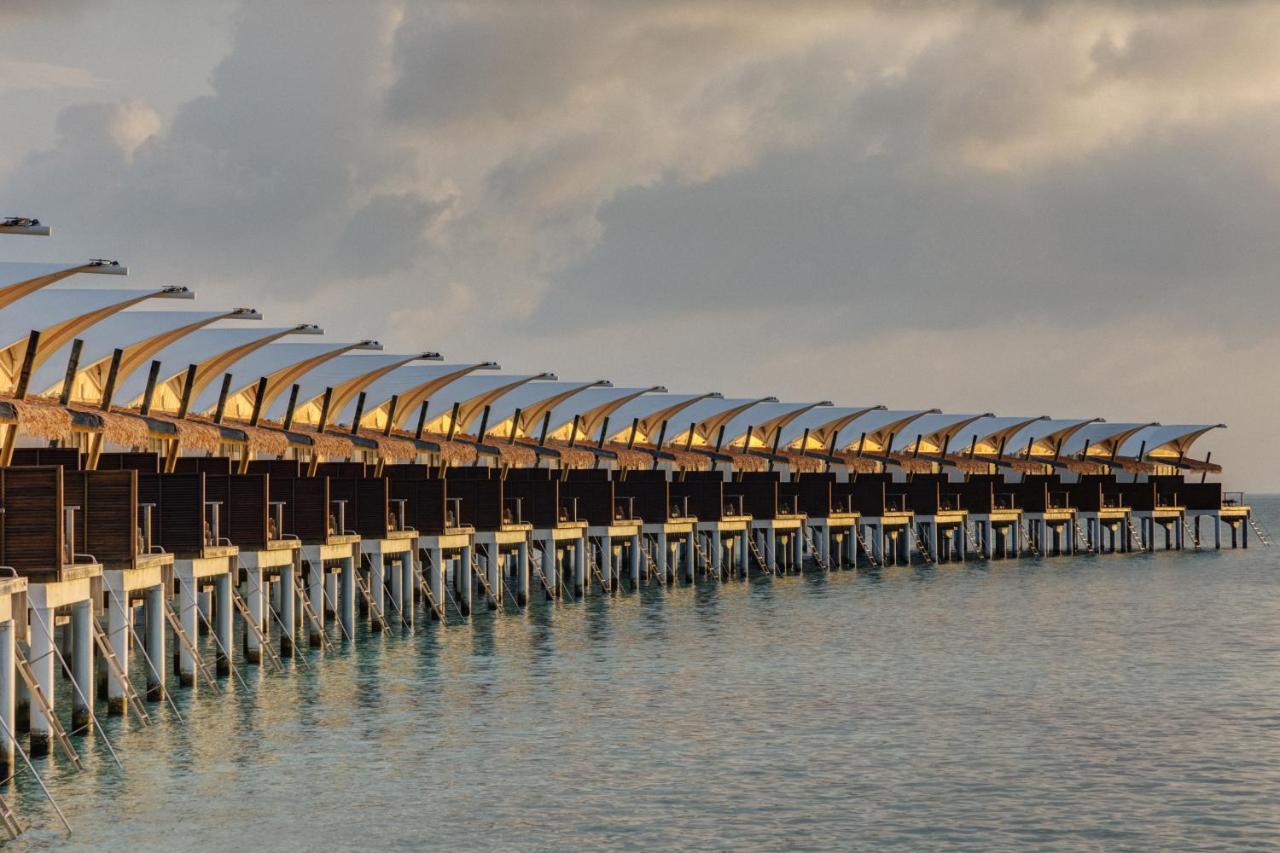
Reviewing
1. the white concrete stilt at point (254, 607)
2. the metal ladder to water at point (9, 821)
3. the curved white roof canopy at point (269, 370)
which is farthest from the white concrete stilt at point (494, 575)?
the metal ladder to water at point (9, 821)

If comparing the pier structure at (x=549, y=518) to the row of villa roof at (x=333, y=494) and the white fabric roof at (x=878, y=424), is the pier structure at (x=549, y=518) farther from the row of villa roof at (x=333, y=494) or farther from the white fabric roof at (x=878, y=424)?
the white fabric roof at (x=878, y=424)

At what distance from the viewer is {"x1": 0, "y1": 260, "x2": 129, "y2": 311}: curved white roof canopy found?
2723 cm

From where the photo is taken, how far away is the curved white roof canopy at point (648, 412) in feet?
245

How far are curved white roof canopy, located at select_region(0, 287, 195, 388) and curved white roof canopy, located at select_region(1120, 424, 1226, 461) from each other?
7911 cm

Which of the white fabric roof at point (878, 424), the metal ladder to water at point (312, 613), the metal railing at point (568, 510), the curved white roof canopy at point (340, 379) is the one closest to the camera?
the metal ladder to water at point (312, 613)

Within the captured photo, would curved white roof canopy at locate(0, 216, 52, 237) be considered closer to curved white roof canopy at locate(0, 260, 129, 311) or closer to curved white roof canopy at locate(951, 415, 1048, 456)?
curved white roof canopy at locate(0, 260, 129, 311)

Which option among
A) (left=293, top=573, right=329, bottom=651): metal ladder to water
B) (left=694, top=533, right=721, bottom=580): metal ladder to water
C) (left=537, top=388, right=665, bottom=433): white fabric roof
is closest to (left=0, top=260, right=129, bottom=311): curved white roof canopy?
(left=293, top=573, right=329, bottom=651): metal ladder to water

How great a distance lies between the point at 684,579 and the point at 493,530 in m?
16.3

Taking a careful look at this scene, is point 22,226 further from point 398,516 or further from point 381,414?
point 381,414

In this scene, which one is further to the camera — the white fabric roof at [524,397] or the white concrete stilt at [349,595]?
the white fabric roof at [524,397]

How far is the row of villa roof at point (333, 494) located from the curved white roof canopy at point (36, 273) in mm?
53

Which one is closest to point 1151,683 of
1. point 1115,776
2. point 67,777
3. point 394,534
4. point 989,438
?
point 1115,776

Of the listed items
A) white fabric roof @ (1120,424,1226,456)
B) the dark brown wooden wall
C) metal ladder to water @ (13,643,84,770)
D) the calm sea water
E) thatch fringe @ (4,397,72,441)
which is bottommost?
the calm sea water

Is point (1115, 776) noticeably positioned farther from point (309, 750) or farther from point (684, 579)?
point (684, 579)
